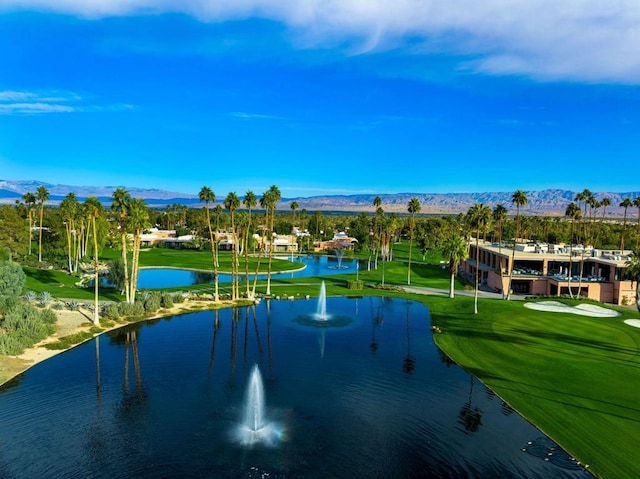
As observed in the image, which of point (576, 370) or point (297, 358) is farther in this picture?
point (297, 358)

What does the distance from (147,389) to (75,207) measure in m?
68.6

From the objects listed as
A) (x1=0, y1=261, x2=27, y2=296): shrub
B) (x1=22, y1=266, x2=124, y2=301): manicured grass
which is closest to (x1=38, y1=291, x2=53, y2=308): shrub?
(x1=0, y1=261, x2=27, y2=296): shrub

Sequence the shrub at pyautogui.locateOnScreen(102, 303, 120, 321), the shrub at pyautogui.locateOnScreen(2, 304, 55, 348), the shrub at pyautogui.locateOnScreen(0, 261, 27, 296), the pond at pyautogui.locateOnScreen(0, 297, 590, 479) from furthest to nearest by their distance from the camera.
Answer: the shrub at pyautogui.locateOnScreen(102, 303, 120, 321) → the shrub at pyautogui.locateOnScreen(0, 261, 27, 296) → the shrub at pyautogui.locateOnScreen(2, 304, 55, 348) → the pond at pyautogui.locateOnScreen(0, 297, 590, 479)

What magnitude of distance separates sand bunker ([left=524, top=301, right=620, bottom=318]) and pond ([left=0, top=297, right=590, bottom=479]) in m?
23.5

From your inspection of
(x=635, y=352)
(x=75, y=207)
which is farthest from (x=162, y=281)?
(x=635, y=352)

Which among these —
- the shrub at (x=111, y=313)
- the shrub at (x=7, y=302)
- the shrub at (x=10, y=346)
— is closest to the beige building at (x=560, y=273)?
the shrub at (x=111, y=313)

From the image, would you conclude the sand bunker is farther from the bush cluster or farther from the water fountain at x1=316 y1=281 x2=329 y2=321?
the bush cluster

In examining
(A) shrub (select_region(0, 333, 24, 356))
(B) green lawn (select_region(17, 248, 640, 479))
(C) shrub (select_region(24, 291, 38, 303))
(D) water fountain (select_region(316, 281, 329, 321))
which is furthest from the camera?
(D) water fountain (select_region(316, 281, 329, 321))

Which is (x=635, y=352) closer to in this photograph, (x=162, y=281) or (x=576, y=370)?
(x=576, y=370)

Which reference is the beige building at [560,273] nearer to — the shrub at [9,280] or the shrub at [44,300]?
the shrub at [44,300]

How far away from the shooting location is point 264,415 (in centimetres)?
2827

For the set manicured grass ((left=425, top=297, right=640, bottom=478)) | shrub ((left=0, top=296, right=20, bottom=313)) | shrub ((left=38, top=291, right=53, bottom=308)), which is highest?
shrub ((left=0, top=296, right=20, bottom=313))

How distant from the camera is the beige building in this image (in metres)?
72.0

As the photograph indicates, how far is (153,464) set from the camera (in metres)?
22.7
